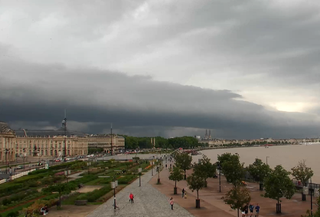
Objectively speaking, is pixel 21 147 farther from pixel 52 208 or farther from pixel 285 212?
pixel 285 212

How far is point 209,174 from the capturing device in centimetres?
5572

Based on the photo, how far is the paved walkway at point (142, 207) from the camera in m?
32.1

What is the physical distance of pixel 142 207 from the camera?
35.5 m

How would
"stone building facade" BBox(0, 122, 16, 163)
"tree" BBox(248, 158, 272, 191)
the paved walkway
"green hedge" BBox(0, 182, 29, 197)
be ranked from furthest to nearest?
"stone building facade" BBox(0, 122, 16, 163), "tree" BBox(248, 158, 272, 191), "green hedge" BBox(0, 182, 29, 197), the paved walkway

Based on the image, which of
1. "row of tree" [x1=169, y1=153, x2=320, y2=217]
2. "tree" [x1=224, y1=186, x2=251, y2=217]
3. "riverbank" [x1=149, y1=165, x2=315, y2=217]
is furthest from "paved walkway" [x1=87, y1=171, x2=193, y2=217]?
"tree" [x1=224, y1=186, x2=251, y2=217]

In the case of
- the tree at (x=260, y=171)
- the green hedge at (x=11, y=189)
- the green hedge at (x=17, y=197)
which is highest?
the tree at (x=260, y=171)

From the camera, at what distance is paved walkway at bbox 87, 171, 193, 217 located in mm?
32106

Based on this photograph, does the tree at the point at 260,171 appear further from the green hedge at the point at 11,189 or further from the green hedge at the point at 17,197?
the green hedge at the point at 11,189

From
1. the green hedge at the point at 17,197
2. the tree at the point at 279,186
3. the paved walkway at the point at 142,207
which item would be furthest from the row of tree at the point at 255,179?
the green hedge at the point at 17,197

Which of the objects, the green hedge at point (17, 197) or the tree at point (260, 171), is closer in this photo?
the green hedge at point (17, 197)

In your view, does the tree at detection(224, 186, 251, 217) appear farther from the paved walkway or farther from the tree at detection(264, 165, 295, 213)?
the tree at detection(264, 165, 295, 213)

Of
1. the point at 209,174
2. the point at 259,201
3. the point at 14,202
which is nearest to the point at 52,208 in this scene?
the point at 14,202

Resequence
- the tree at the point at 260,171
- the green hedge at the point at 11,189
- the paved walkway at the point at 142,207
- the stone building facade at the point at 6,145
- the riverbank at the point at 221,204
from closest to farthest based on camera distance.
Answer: the paved walkway at the point at 142,207
the riverbank at the point at 221,204
the green hedge at the point at 11,189
the tree at the point at 260,171
the stone building facade at the point at 6,145

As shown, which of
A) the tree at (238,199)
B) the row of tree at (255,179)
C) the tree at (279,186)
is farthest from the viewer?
the tree at (279,186)
